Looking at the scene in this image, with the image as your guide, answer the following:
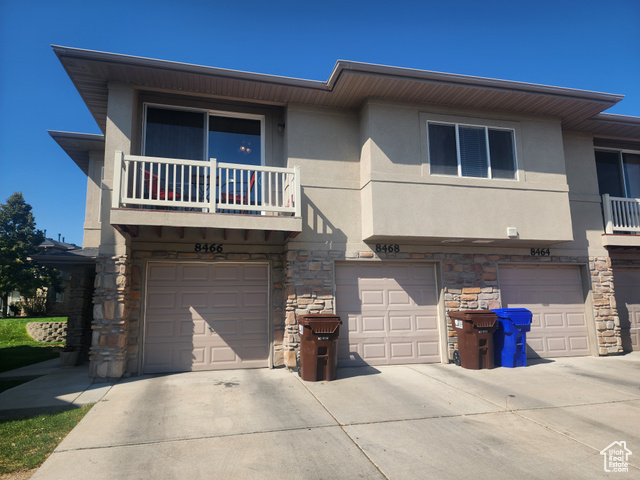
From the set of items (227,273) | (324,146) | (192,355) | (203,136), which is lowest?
(192,355)

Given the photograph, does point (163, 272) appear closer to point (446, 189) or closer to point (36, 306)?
point (446, 189)

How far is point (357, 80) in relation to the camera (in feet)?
25.5

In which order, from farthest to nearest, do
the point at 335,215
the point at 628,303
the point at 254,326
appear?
the point at 628,303
the point at 335,215
the point at 254,326

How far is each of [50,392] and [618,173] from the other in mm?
14580

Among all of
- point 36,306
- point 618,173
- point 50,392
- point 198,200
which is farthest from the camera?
point 36,306

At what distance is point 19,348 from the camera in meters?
12.6

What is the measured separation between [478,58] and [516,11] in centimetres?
133

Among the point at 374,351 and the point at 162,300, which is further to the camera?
the point at 374,351

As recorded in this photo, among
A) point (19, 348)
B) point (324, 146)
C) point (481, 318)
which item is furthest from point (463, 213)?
point (19, 348)

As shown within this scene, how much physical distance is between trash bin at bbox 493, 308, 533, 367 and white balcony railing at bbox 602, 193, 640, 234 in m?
4.16

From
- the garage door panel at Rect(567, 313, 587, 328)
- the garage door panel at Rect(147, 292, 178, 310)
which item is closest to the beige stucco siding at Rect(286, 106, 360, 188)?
the garage door panel at Rect(147, 292, 178, 310)

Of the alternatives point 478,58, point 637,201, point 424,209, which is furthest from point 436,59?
point 637,201

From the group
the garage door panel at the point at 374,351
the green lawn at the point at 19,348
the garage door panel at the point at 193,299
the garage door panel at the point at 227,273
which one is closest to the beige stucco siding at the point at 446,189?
the garage door panel at the point at 374,351

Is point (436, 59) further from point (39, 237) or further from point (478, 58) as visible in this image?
point (39, 237)
